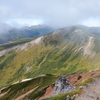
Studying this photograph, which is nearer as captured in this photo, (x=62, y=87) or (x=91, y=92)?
(x=91, y=92)

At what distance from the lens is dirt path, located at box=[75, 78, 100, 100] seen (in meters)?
51.8

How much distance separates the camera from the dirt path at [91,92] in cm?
5183

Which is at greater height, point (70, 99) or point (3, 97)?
point (70, 99)

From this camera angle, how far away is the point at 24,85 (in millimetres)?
145250

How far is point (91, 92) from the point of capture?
54.9m

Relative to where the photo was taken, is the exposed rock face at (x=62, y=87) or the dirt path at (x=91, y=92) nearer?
the dirt path at (x=91, y=92)

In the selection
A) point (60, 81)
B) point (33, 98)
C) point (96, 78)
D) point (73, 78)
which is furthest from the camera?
point (73, 78)

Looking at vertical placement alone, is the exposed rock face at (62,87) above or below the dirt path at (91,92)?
below

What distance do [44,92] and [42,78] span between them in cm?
3326

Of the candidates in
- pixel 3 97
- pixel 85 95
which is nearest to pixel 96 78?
pixel 85 95

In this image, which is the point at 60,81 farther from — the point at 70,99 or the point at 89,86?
the point at 70,99

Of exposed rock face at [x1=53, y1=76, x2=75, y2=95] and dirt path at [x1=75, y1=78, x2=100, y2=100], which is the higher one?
dirt path at [x1=75, y1=78, x2=100, y2=100]

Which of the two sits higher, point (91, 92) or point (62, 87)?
point (91, 92)

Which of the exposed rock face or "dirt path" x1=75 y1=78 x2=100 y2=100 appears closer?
"dirt path" x1=75 y1=78 x2=100 y2=100
